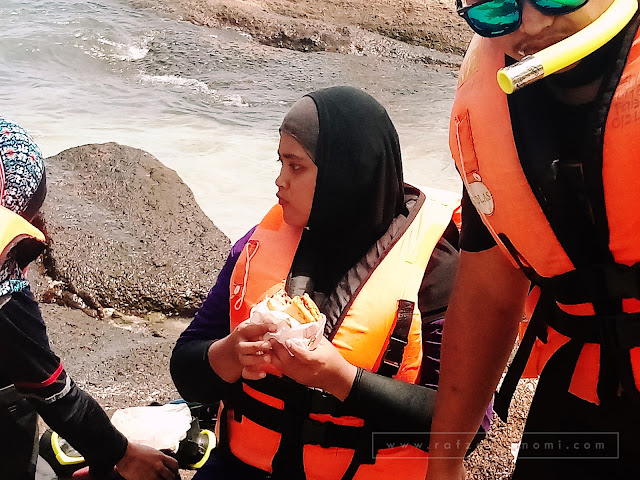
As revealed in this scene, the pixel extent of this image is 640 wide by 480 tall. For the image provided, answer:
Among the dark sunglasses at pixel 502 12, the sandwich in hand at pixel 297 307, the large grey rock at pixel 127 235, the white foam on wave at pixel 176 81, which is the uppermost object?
the dark sunglasses at pixel 502 12

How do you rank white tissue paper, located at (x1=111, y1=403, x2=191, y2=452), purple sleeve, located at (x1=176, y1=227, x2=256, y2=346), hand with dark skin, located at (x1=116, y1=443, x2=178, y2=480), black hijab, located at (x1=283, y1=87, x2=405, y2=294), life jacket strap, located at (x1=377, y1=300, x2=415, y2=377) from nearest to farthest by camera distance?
life jacket strap, located at (x1=377, y1=300, x2=415, y2=377)
black hijab, located at (x1=283, y1=87, x2=405, y2=294)
purple sleeve, located at (x1=176, y1=227, x2=256, y2=346)
hand with dark skin, located at (x1=116, y1=443, x2=178, y2=480)
white tissue paper, located at (x1=111, y1=403, x2=191, y2=452)

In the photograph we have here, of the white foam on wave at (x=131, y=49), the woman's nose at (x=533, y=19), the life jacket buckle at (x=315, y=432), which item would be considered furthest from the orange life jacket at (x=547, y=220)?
the white foam on wave at (x=131, y=49)

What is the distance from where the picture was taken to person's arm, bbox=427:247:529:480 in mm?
1622

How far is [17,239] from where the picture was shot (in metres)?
2.25

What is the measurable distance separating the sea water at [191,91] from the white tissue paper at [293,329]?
17.2 ft

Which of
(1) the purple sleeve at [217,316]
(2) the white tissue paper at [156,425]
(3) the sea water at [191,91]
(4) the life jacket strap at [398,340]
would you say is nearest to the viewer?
(4) the life jacket strap at [398,340]

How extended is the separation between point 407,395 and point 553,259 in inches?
29.9

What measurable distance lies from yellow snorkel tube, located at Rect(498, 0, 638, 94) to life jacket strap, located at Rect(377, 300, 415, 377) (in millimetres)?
939

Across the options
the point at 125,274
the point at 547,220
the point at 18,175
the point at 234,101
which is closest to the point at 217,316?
the point at 18,175

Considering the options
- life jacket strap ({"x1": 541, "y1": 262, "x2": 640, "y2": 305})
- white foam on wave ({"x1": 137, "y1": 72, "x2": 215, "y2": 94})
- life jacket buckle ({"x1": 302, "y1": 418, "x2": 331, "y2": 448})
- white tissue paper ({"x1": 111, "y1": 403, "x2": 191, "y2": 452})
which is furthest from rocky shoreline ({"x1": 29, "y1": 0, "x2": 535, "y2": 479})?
white foam on wave ({"x1": 137, "y1": 72, "x2": 215, "y2": 94})

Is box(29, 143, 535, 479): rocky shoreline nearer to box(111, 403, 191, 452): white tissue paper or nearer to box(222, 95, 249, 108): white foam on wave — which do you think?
box(111, 403, 191, 452): white tissue paper

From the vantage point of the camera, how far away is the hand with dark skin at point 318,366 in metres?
1.92

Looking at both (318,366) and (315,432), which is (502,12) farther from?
(315,432)

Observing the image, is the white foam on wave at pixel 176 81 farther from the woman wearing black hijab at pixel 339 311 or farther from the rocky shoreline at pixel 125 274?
the woman wearing black hijab at pixel 339 311
